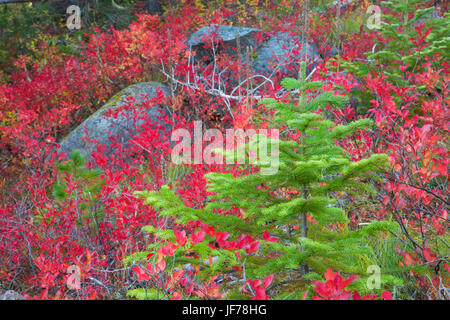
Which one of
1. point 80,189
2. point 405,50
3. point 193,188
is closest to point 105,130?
point 80,189

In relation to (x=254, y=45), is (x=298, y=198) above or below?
below

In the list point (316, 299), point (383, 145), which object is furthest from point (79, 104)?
point (316, 299)

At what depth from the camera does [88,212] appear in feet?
13.7

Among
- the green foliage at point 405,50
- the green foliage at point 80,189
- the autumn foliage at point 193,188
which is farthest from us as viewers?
the green foliage at point 405,50

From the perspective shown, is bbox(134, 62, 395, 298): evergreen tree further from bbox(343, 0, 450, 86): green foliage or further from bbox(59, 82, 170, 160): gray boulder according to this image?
bbox(59, 82, 170, 160): gray boulder

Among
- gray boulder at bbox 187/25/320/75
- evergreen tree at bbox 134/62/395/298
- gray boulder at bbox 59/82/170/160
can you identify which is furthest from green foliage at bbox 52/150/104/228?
gray boulder at bbox 187/25/320/75

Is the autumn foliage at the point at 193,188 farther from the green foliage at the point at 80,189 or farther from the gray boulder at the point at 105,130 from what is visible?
the gray boulder at the point at 105,130

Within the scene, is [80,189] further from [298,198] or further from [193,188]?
[298,198]

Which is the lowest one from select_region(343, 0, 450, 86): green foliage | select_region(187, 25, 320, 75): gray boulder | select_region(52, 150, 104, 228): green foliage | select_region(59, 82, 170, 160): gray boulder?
select_region(52, 150, 104, 228): green foliage

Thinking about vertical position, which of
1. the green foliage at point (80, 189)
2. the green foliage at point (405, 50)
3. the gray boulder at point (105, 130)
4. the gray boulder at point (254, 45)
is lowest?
the green foliage at point (80, 189)

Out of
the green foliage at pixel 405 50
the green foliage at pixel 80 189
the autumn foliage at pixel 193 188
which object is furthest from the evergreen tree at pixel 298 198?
the green foliage at pixel 405 50

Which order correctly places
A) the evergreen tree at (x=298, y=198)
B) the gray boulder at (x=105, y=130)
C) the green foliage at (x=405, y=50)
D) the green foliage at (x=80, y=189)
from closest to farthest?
the evergreen tree at (x=298, y=198) < the green foliage at (x=80, y=189) < the green foliage at (x=405, y=50) < the gray boulder at (x=105, y=130)
